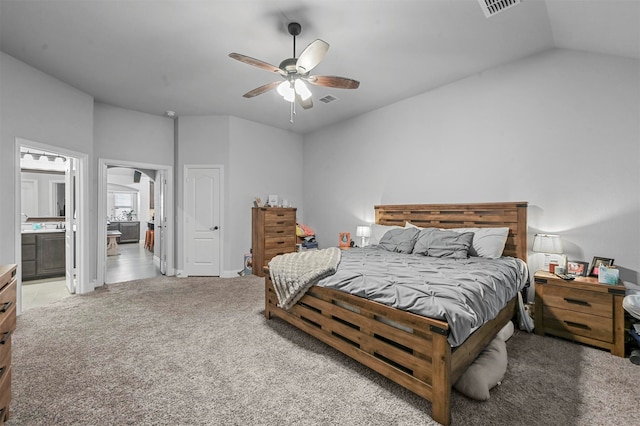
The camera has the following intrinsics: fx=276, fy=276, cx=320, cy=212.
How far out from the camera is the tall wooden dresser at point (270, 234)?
16.7 feet

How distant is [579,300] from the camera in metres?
2.51

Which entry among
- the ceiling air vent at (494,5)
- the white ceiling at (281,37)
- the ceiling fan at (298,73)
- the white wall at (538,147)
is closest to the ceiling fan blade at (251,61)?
the ceiling fan at (298,73)

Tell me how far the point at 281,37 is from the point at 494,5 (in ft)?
6.29

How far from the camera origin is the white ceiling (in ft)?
7.73

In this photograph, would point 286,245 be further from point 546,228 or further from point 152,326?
point 546,228

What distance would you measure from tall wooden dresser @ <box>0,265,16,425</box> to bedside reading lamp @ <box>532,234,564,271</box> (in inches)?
164

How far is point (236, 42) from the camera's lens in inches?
112

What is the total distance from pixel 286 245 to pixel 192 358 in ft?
10.5

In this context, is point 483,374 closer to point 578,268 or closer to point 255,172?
point 578,268

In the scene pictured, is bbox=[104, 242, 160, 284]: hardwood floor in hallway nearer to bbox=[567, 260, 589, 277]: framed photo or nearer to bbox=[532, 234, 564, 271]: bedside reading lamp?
bbox=[532, 234, 564, 271]: bedside reading lamp

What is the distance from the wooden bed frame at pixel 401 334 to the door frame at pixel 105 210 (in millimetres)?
3003

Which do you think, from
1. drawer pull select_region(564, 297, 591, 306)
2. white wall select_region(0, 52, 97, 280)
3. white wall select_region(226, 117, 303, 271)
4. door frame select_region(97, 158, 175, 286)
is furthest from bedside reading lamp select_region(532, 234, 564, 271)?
white wall select_region(0, 52, 97, 280)

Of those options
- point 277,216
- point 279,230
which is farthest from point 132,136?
point 279,230

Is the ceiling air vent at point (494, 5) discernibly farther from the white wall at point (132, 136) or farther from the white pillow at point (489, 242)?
the white wall at point (132, 136)
